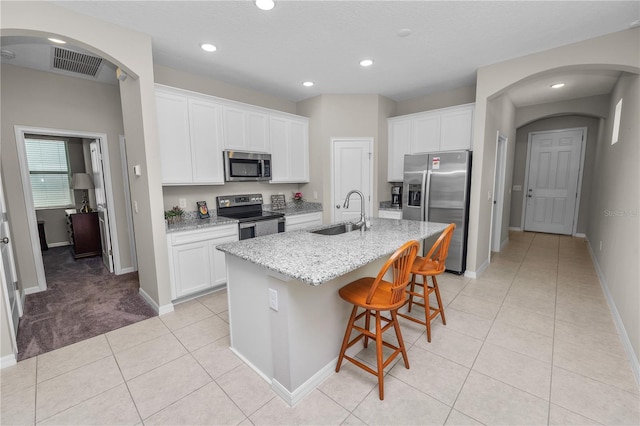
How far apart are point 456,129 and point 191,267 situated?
3.92 metres

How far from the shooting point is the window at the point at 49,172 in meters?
5.63

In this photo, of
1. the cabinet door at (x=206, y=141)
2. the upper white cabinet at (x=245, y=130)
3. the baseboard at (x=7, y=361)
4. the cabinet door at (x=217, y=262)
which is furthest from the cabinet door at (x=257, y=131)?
the baseboard at (x=7, y=361)

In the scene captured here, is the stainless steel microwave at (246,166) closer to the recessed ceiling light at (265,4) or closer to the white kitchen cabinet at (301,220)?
the white kitchen cabinet at (301,220)

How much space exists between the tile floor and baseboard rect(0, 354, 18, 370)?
0.20ft

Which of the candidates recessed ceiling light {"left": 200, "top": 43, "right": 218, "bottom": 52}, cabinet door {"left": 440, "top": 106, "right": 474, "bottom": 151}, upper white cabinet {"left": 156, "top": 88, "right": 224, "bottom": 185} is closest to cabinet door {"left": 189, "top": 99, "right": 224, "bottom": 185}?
upper white cabinet {"left": 156, "top": 88, "right": 224, "bottom": 185}

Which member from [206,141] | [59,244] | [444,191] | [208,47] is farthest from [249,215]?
[59,244]

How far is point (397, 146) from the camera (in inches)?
183

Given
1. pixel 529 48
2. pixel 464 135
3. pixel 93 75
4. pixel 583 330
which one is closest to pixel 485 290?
pixel 583 330

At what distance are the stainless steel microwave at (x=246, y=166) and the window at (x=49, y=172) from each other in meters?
4.71

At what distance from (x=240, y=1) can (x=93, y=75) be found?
264 centimetres

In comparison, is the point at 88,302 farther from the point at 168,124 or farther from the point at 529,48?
the point at 529,48

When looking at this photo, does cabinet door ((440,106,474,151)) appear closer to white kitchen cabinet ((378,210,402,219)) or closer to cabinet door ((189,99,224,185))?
white kitchen cabinet ((378,210,402,219))

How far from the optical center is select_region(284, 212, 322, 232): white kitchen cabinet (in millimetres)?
4177

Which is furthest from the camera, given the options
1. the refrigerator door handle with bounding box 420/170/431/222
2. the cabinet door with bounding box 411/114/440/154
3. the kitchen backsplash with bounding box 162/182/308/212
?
the cabinet door with bounding box 411/114/440/154
